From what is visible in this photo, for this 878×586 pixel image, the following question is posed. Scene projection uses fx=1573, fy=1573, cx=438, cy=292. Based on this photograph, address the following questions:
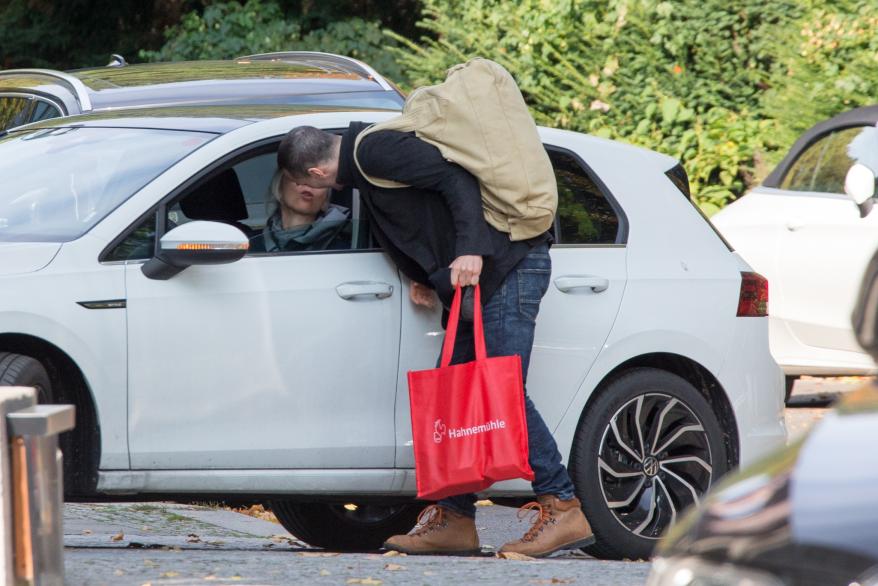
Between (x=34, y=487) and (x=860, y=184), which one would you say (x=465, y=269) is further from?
(x=860, y=184)

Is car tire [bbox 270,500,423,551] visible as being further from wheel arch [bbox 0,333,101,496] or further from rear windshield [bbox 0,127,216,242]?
rear windshield [bbox 0,127,216,242]

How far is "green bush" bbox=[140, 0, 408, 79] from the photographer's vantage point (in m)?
17.2

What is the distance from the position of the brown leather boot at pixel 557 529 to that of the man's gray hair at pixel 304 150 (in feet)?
4.67

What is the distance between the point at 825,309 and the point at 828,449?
712cm

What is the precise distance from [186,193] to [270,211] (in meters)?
0.34

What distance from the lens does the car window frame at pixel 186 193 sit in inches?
206

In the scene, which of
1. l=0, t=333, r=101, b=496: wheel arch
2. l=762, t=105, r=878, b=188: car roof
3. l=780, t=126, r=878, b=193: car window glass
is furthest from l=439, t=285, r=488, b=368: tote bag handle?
l=762, t=105, r=878, b=188: car roof

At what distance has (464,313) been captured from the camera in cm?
543

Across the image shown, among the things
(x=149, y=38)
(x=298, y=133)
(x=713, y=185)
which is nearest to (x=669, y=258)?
(x=298, y=133)

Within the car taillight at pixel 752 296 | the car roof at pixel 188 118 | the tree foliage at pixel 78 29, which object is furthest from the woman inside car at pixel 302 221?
the tree foliage at pixel 78 29

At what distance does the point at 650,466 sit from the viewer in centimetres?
587

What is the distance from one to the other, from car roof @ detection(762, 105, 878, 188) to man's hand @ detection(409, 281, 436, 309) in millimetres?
4831

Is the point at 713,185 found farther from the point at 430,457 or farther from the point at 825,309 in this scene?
the point at 430,457

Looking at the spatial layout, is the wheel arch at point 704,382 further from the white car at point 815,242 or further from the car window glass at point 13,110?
the car window glass at point 13,110
